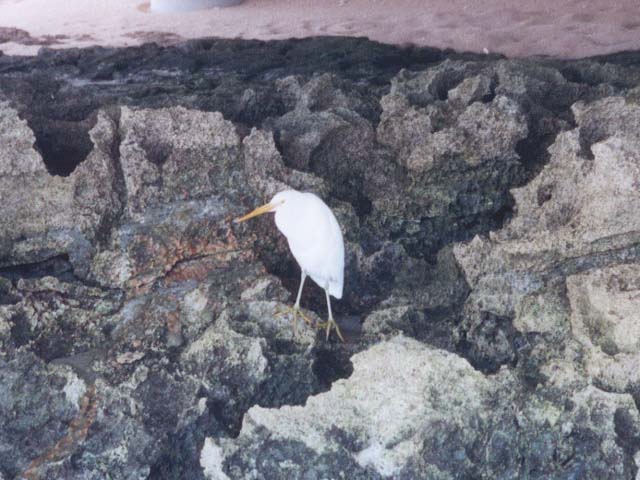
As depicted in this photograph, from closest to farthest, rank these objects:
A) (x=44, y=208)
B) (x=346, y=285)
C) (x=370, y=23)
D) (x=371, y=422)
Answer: (x=371, y=422)
(x=44, y=208)
(x=346, y=285)
(x=370, y=23)

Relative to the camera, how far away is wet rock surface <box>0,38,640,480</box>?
1733 millimetres

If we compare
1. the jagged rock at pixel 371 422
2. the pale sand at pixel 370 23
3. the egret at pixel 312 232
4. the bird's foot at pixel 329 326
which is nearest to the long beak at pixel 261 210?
the egret at pixel 312 232

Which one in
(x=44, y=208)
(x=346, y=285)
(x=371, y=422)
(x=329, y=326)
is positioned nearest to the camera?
(x=371, y=422)

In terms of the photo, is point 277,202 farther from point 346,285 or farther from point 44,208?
point 44,208

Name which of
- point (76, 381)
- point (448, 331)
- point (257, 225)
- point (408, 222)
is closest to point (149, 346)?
point (76, 381)

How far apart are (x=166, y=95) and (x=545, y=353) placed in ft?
5.78

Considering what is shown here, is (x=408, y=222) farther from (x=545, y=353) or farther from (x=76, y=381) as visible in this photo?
(x=76, y=381)

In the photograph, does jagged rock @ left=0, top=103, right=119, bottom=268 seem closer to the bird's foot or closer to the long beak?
the long beak

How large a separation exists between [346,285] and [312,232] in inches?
14.0

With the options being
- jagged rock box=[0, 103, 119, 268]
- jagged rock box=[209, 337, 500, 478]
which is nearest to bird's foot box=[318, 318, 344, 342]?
jagged rock box=[209, 337, 500, 478]

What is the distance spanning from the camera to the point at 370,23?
172 inches

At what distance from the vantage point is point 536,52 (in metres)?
3.66

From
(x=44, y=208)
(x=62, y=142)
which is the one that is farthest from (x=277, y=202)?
(x=62, y=142)

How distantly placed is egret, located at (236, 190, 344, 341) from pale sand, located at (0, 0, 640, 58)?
193 centimetres
